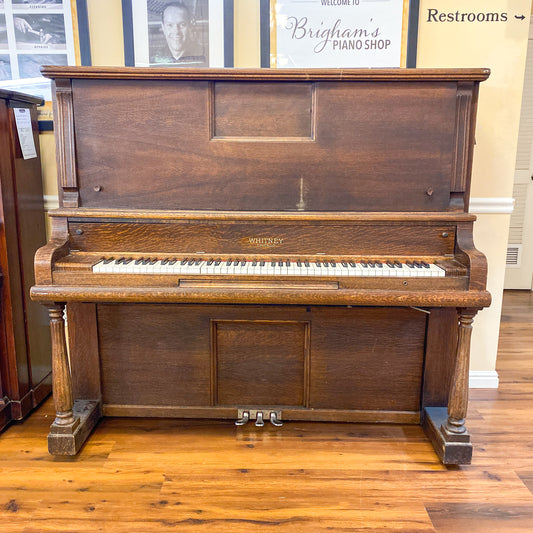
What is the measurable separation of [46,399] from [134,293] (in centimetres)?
116

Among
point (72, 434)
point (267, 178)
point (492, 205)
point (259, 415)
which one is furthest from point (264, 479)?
point (492, 205)

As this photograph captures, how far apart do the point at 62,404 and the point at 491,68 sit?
8.12 ft

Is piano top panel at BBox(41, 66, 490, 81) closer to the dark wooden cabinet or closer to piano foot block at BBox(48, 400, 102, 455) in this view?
the dark wooden cabinet

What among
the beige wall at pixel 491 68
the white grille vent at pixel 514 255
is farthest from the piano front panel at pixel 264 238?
the white grille vent at pixel 514 255

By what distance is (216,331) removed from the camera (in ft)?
7.04

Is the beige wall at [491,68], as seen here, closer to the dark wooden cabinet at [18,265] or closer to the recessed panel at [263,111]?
the recessed panel at [263,111]

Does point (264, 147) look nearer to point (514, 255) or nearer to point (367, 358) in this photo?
point (367, 358)

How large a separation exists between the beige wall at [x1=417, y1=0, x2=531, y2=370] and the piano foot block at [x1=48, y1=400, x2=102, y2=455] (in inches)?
81.4

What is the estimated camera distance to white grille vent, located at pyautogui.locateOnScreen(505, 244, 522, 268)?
471 centimetres

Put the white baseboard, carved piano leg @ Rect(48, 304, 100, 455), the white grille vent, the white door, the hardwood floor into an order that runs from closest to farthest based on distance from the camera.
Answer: the hardwood floor < carved piano leg @ Rect(48, 304, 100, 455) < the white baseboard < the white door < the white grille vent

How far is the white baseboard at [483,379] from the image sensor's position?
265 centimetres

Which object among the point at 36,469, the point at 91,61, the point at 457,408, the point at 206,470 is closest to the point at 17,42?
the point at 91,61

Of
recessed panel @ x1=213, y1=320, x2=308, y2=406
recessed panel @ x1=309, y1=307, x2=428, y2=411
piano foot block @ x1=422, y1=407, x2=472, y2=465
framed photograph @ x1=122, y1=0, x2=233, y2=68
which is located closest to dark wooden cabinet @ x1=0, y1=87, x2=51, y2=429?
framed photograph @ x1=122, y1=0, x2=233, y2=68

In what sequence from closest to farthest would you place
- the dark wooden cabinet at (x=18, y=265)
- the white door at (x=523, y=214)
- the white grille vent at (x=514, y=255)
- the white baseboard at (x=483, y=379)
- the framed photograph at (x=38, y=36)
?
the dark wooden cabinet at (x=18, y=265), the framed photograph at (x=38, y=36), the white baseboard at (x=483, y=379), the white door at (x=523, y=214), the white grille vent at (x=514, y=255)
